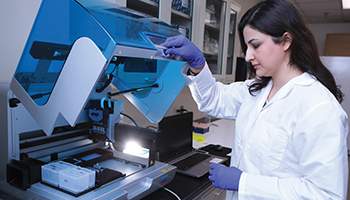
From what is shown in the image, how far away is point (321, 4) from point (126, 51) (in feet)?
16.4

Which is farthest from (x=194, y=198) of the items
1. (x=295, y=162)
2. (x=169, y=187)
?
(x=295, y=162)

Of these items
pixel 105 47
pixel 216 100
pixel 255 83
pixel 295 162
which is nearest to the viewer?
pixel 105 47

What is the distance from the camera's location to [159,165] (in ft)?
3.43

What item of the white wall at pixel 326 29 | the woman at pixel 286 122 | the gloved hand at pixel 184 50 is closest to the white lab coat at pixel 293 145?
the woman at pixel 286 122

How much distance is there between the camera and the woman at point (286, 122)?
77 cm

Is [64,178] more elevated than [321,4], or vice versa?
[321,4]

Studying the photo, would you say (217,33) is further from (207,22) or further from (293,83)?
(293,83)

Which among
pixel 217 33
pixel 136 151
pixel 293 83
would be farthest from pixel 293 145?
pixel 217 33

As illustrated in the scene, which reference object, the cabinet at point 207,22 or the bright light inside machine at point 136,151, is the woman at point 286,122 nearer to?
the bright light inside machine at point 136,151

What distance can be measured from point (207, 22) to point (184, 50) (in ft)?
4.19

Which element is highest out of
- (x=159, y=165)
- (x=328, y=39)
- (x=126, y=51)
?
(x=328, y=39)

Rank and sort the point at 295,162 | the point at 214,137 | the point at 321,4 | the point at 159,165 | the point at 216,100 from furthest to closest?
the point at 321,4
the point at 214,137
the point at 216,100
the point at 159,165
the point at 295,162

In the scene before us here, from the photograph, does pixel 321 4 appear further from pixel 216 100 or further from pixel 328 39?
pixel 216 100

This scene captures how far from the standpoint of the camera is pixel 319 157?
76cm
